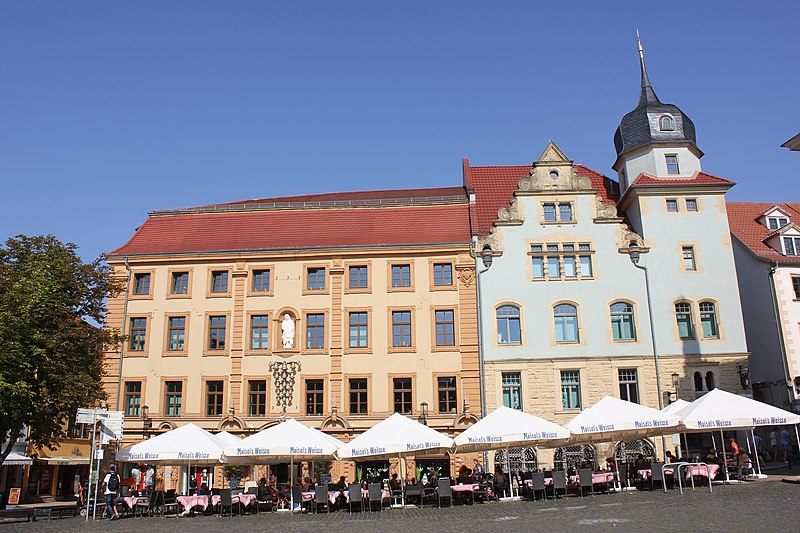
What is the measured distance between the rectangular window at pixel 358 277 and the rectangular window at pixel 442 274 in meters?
3.29

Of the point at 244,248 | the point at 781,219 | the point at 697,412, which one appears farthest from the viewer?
the point at 781,219

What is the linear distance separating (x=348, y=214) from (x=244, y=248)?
556cm

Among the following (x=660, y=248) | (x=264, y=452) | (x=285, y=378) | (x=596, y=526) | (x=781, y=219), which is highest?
(x=781, y=219)

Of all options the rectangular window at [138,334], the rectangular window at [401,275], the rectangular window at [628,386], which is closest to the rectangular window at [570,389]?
the rectangular window at [628,386]

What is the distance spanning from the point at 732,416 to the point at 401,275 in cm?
1658

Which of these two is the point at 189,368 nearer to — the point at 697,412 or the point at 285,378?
the point at 285,378

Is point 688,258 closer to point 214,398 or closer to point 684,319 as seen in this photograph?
point 684,319

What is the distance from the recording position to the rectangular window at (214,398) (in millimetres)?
34469

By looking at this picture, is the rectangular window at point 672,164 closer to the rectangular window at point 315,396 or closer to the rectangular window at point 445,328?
the rectangular window at point 445,328

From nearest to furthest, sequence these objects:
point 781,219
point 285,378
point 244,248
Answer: point 285,378 < point 244,248 < point 781,219

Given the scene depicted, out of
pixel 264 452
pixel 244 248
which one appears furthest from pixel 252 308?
pixel 264 452

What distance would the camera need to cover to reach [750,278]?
126ft

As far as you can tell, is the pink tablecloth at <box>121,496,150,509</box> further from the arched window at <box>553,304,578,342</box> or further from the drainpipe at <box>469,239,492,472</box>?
the arched window at <box>553,304,578,342</box>

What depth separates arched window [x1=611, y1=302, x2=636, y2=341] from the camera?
34.5 metres
